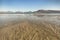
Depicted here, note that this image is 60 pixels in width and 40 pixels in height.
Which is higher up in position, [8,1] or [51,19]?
[8,1]

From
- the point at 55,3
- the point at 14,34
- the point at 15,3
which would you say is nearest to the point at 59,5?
the point at 55,3

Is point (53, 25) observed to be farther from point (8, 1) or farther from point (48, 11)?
point (8, 1)

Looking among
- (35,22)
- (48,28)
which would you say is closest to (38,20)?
(35,22)

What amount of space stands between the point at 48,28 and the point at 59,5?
32cm

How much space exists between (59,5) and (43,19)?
0.27 m

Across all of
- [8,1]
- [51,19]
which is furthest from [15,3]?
[51,19]

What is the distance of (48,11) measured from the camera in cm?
120

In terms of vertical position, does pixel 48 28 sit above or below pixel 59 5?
below

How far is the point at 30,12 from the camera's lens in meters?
1.19

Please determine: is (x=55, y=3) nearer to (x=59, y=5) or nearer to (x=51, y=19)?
(x=59, y=5)

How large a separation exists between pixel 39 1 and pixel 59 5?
0.25 metres

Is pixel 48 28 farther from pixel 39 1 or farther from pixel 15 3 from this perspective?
pixel 15 3

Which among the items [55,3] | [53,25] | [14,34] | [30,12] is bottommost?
[14,34]

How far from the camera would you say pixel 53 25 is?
1158mm
